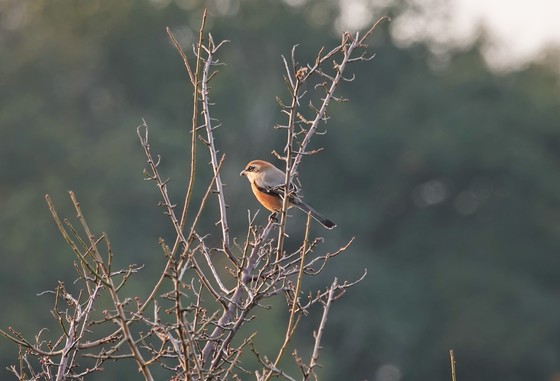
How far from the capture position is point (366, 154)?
38.8 meters

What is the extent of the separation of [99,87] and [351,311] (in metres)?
9.76

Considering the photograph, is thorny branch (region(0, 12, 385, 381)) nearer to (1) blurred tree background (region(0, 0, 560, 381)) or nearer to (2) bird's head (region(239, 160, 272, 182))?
(2) bird's head (region(239, 160, 272, 182))

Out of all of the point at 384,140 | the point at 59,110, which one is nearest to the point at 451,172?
the point at 384,140

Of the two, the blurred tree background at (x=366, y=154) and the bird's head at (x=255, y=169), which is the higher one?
the blurred tree background at (x=366, y=154)

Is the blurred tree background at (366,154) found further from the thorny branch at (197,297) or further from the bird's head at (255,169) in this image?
the thorny branch at (197,297)

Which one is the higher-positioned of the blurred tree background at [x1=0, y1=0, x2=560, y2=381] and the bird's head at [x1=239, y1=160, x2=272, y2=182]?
the blurred tree background at [x1=0, y1=0, x2=560, y2=381]

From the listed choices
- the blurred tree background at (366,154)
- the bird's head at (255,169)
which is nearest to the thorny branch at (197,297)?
the bird's head at (255,169)

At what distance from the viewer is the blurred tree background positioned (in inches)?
1296

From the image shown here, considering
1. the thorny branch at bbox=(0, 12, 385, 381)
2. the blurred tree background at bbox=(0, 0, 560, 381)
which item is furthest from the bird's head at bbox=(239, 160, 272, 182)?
the blurred tree background at bbox=(0, 0, 560, 381)

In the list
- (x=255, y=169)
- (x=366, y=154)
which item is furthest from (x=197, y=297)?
(x=366, y=154)

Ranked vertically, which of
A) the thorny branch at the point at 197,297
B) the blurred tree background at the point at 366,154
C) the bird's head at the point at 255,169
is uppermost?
the blurred tree background at the point at 366,154

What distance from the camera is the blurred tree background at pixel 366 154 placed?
1296 inches

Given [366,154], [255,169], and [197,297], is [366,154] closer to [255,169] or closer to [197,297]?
[255,169]

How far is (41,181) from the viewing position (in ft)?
102
